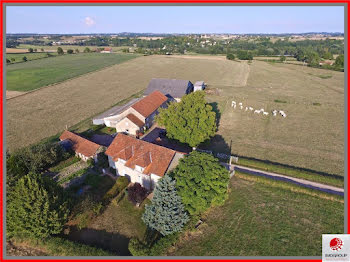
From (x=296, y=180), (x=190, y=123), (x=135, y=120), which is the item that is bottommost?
(x=296, y=180)

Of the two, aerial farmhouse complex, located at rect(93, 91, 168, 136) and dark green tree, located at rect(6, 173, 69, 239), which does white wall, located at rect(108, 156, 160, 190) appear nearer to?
dark green tree, located at rect(6, 173, 69, 239)

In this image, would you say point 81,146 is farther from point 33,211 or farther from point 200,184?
point 200,184

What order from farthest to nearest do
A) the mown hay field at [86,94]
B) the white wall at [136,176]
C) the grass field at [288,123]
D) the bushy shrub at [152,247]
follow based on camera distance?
Result: 1. the mown hay field at [86,94]
2. the grass field at [288,123]
3. the white wall at [136,176]
4. the bushy shrub at [152,247]

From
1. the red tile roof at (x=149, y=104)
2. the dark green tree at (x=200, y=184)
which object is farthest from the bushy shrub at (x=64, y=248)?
the red tile roof at (x=149, y=104)

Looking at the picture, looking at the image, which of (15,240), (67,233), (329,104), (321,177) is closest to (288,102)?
(329,104)

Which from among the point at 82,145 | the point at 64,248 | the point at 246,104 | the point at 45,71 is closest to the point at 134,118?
the point at 82,145

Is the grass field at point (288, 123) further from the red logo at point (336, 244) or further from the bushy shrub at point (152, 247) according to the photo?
the bushy shrub at point (152, 247)

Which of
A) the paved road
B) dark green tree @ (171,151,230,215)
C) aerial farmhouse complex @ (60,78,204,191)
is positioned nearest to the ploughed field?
the paved road
